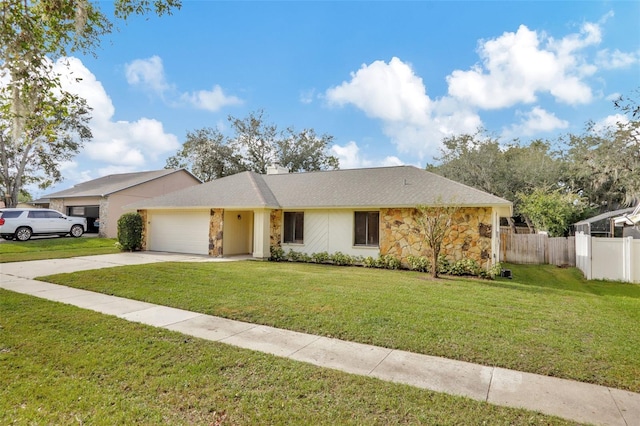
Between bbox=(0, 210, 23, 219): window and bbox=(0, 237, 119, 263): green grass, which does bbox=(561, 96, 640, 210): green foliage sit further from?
bbox=(0, 210, 23, 219): window

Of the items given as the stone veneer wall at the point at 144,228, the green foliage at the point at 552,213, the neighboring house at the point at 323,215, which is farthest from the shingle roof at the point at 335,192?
the green foliage at the point at 552,213

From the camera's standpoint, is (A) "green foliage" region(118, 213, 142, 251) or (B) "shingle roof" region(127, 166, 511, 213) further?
(A) "green foliage" region(118, 213, 142, 251)

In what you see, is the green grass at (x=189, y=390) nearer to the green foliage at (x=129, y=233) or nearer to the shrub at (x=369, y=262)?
the shrub at (x=369, y=262)

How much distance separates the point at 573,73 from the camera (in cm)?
1343

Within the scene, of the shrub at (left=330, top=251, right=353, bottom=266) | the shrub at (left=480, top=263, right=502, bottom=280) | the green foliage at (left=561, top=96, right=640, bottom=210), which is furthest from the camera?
the green foliage at (left=561, top=96, right=640, bottom=210)

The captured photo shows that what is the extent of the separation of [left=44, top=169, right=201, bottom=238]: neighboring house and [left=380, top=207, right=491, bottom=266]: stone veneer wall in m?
17.2

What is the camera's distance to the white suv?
16531mm

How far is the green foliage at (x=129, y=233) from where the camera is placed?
15359mm

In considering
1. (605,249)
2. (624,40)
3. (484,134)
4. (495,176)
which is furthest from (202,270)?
(484,134)

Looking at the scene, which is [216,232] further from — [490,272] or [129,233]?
[490,272]

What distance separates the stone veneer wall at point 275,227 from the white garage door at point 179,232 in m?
3.09

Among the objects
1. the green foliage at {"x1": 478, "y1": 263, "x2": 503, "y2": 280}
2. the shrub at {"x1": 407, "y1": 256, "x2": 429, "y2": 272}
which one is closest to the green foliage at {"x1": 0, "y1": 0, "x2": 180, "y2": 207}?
the shrub at {"x1": 407, "y1": 256, "x2": 429, "y2": 272}

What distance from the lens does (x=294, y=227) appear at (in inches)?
559

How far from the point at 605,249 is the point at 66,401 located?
1380 cm
